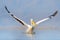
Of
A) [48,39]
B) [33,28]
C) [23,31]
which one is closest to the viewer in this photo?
[48,39]

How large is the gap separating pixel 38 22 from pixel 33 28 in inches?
77.9

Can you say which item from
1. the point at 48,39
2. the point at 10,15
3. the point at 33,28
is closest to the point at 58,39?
the point at 48,39

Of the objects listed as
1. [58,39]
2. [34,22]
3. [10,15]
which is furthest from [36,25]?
[58,39]

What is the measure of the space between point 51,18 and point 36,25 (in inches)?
51.8

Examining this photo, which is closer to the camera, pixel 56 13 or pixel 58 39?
pixel 58 39

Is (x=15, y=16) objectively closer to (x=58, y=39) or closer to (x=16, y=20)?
(x=16, y=20)

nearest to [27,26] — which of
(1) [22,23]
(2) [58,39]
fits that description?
(1) [22,23]

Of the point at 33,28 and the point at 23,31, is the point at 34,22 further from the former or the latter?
the point at 23,31

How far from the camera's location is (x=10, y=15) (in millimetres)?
35250

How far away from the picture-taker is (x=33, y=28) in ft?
111

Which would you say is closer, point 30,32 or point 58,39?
point 58,39

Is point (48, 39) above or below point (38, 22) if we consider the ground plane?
below

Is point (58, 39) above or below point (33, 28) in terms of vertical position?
below

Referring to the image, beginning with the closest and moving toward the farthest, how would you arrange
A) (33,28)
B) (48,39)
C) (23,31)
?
1. (48,39)
2. (33,28)
3. (23,31)
